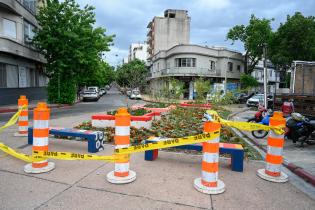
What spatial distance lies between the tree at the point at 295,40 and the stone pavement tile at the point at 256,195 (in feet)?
103

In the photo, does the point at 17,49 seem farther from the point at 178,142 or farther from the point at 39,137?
the point at 178,142

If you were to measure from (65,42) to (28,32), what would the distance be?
4.25 m

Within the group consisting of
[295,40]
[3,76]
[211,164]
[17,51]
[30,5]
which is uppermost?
[30,5]

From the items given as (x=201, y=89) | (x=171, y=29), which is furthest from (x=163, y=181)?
(x=171, y=29)

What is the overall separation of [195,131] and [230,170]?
375 centimetres

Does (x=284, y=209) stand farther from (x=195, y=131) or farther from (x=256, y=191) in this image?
(x=195, y=131)

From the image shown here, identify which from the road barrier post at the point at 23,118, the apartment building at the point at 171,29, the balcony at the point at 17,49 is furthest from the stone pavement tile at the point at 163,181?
the apartment building at the point at 171,29

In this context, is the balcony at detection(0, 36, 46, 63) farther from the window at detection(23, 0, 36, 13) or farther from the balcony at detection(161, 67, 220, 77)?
the balcony at detection(161, 67, 220, 77)

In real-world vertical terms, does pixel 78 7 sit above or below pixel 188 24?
below

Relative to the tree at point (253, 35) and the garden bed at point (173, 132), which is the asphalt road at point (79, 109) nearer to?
the garden bed at point (173, 132)

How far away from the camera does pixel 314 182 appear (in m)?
4.74

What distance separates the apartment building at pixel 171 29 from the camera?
55.1 m

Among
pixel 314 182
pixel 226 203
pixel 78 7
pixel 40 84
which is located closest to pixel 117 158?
pixel 226 203

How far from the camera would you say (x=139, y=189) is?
4.20 meters
